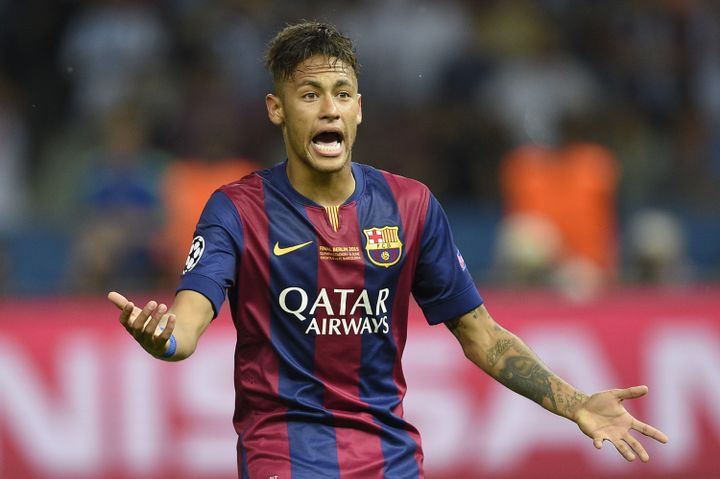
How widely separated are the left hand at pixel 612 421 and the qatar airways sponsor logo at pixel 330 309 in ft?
2.66

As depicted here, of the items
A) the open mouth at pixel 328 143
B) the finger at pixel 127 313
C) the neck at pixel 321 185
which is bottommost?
the finger at pixel 127 313

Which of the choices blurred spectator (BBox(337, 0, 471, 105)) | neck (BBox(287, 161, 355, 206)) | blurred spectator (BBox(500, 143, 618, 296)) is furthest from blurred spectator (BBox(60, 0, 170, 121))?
neck (BBox(287, 161, 355, 206))

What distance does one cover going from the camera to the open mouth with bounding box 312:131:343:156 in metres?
4.98

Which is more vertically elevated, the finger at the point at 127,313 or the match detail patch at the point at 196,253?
the match detail patch at the point at 196,253

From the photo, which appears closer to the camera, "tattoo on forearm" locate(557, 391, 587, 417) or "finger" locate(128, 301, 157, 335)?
"finger" locate(128, 301, 157, 335)

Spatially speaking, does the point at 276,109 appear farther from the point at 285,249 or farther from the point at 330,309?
the point at 330,309

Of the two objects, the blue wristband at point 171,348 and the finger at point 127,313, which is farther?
the blue wristband at point 171,348

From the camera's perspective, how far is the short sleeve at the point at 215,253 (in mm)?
4758

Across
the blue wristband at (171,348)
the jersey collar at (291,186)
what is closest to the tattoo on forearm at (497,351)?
the jersey collar at (291,186)

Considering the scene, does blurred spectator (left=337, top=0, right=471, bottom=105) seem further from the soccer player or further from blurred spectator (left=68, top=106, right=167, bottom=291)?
the soccer player

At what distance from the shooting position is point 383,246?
5020mm

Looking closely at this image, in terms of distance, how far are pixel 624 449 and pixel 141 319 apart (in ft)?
5.54

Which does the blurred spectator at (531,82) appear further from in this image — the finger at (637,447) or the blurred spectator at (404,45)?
the finger at (637,447)

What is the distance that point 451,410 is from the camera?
9.35 meters
